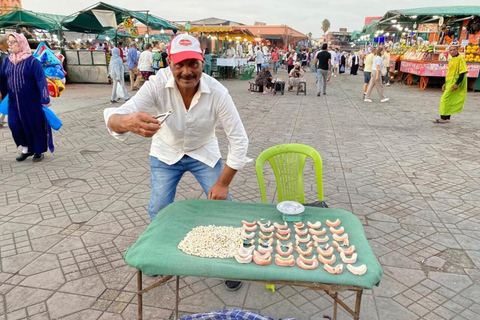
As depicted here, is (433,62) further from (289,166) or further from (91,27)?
(91,27)

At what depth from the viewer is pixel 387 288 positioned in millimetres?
2793

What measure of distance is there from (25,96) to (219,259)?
488cm

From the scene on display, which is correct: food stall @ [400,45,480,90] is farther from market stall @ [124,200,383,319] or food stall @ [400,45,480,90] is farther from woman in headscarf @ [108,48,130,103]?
market stall @ [124,200,383,319]

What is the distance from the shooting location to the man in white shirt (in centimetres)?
225

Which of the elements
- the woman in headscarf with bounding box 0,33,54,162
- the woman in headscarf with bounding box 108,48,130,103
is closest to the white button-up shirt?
the woman in headscarf with bounding box 0,33,54,162

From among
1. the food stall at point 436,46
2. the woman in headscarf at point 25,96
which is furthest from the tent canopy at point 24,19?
the food stall at point 436,46

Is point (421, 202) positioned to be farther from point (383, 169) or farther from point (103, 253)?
point (103, 253)

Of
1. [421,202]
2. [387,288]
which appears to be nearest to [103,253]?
[387,288]

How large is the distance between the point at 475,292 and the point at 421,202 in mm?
1753

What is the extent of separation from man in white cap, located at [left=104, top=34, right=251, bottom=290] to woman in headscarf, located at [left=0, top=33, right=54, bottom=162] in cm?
353

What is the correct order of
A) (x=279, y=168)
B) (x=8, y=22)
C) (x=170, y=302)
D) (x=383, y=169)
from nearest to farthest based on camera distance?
(x=170, y=302), (x=279, y=168), (x=383, y=169), (x=8, y=22)

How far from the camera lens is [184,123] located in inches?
101

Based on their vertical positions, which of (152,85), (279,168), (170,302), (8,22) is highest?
(8,22)

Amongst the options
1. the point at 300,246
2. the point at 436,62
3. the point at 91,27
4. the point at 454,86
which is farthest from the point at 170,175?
the point at 91,27
